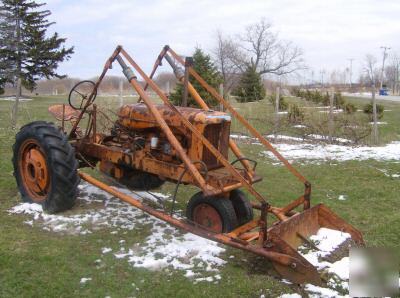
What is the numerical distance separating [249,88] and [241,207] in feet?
81.3

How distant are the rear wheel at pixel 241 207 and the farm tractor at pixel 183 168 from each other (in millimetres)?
12

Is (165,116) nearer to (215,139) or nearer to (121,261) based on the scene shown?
(215,139)

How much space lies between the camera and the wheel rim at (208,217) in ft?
15.6

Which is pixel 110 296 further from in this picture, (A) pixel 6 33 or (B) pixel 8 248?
(A) pixel 6 33

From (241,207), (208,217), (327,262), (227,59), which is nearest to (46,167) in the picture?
(208,217)

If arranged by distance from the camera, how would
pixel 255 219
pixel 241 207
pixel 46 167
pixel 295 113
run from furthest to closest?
pixel 295 113
pixel 46 167
pixel 241 207
pixel 255 219

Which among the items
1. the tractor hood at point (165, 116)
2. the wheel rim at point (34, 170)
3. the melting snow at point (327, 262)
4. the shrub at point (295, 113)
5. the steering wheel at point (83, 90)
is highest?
the steering wheel at point (83, 90)

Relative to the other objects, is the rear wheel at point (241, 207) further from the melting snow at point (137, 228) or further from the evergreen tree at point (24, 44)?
the evergreen tree at point (24, 44)

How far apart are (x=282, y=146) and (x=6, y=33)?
27.3 metres

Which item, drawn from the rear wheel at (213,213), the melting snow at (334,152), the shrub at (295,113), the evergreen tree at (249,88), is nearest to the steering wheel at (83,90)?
the rear wheel at (213,213)

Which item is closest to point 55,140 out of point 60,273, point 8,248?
point 8,248

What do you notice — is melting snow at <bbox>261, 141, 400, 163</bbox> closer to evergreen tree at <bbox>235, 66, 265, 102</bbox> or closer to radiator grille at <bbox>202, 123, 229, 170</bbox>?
radiator grille at <bbox>202, 123, 229, 170</bbox>

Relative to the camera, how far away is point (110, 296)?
142 inches

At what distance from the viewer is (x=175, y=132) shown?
5.32 metres
